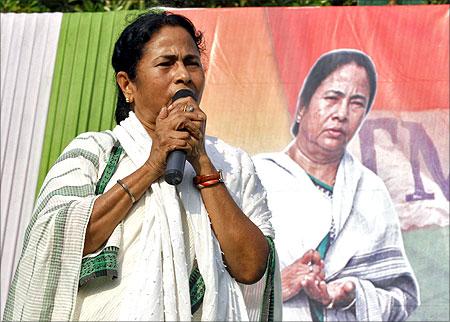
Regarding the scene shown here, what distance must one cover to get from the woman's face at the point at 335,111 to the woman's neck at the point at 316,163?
0.03 meters

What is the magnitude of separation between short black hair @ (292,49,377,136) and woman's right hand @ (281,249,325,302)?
71cm

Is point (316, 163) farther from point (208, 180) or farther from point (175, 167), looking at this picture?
point (175, 167)

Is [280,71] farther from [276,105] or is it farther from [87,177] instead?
[87,177]

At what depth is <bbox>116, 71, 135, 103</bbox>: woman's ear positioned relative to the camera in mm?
2662

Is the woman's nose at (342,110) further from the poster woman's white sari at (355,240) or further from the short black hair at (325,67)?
the poster woman's white sari at (355,240)

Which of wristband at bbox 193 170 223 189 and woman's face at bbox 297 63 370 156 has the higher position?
woman's face at bbox 297 63 370 156

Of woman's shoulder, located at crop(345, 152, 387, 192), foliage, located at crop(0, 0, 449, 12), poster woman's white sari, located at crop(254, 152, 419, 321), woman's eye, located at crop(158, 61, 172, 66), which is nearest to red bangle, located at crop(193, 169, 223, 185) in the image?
woman's eye, located at crop(158, 61, 172, 66)

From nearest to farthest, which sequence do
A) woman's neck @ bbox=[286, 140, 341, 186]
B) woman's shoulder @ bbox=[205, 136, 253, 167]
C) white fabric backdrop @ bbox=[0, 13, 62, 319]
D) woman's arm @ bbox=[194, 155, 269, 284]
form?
woman's arm @ bbox=[194, 155, 269, 284] → woman's shoulder @ bbox=[205, 136, 253, 167] → woman's neck @ bbox=[286, 140, 341, 186] → white fabric backdrop @ bbox=[0, 13, 62, 319]

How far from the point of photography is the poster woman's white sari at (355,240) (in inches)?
225

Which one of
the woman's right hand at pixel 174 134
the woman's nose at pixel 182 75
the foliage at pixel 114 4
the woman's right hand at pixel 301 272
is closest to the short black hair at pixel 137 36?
the woman's nose at pixel 182 75

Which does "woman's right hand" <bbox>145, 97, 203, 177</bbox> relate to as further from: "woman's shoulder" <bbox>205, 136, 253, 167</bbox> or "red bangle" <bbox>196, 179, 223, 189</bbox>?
"woman's shoulder" <bbox>205, 136, 253, 167</bbox>

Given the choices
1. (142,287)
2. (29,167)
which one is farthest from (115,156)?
(29,167)

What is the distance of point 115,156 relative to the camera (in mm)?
2584

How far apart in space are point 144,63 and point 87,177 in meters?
0.30
